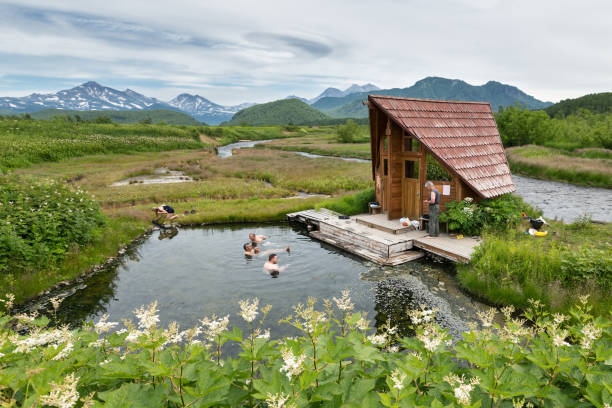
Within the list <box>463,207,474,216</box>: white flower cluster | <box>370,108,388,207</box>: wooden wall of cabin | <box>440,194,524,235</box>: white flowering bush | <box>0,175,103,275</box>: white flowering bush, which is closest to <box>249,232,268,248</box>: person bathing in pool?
<box>370,108,388,207</box>: wooden wall of cabin

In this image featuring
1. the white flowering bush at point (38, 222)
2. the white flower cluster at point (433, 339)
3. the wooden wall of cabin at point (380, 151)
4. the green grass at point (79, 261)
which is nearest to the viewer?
the white flower cluster at point (433, 339)

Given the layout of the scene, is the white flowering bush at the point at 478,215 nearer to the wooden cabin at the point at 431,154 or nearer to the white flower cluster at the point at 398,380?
the wooden cabin at the point at 431,154

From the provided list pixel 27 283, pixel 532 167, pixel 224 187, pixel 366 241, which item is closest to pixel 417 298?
pixel 366 241

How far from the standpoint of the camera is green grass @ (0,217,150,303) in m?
10.7

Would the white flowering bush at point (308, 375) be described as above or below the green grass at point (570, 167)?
above

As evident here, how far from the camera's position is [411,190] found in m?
16.0

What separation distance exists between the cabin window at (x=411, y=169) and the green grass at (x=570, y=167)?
26.0 metres

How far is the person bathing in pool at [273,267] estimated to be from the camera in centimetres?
1281

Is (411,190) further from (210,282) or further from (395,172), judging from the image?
(210,282)

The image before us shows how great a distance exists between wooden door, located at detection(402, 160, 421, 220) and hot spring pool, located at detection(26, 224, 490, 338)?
3866 millimetres

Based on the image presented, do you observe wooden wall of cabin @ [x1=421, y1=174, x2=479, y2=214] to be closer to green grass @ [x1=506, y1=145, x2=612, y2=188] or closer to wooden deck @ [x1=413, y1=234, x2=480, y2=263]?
wooden deck @ [x1=413, y1=234, x2=480, y2=263]

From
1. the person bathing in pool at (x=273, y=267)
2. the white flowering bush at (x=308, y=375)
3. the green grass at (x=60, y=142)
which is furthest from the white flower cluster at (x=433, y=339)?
the green grass at (x=60, y=142)

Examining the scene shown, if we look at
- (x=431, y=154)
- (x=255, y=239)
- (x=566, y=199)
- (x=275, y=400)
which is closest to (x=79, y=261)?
(x=255, y=239)

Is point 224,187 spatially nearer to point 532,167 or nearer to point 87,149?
point 532,167
